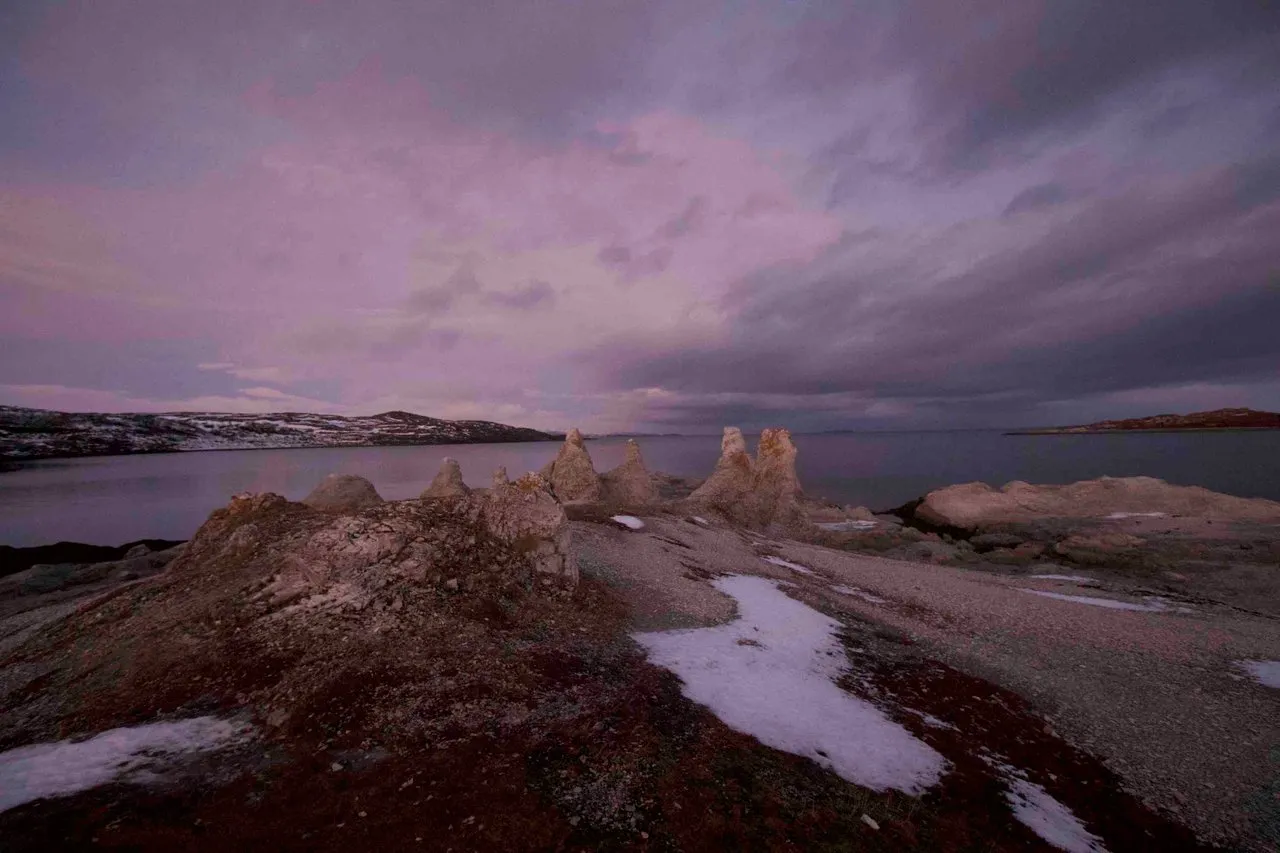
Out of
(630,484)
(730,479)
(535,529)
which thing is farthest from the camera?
(730,479)

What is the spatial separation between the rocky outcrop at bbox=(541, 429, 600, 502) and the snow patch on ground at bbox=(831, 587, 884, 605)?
81.8 feet

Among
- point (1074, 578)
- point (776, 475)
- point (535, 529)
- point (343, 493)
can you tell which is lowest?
point (1074, 578)

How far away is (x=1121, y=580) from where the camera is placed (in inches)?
1420

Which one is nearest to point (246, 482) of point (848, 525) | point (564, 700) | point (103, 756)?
point (848, 525)

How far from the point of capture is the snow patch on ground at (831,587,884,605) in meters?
26.4

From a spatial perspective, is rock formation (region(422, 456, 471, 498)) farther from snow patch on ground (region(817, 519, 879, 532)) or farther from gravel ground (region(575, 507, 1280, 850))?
snow patch on ground (region(817, 519, 879, 532))

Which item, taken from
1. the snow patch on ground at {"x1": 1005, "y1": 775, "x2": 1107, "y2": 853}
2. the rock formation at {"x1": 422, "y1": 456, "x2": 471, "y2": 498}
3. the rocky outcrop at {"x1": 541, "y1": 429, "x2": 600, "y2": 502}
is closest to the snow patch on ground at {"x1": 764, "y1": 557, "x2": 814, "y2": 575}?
the rocky outcrop at {"x1": 541, "y1": 429, "x2": 600, "y2": 502}

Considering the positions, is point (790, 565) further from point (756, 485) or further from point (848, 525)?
point (848, 525)

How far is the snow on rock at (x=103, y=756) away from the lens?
8406mm

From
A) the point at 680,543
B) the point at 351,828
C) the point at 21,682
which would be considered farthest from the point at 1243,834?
the point at 21,682

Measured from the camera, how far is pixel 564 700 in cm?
1196

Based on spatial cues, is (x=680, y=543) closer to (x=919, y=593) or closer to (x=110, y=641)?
(x=919, y=593)

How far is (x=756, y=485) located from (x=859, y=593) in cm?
2733

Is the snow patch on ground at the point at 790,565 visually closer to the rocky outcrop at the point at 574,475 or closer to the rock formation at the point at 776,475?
the rock formation at the point at 776,475
